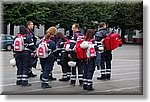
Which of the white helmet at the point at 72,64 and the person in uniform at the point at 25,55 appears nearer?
the person in uniform at the point at 25,55

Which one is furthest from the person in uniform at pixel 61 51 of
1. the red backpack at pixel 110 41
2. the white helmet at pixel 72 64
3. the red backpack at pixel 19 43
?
the red backpack at pixel 110 41

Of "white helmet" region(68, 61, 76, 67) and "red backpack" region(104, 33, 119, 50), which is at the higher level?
"red backpack" region(104, 33, 119, 50)

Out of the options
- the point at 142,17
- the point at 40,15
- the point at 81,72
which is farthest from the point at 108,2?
the point at 40,15

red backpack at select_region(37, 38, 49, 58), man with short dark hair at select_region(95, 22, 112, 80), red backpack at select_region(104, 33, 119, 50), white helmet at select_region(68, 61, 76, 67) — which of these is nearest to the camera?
red backpack at select_region(37, 38, 49, 58)

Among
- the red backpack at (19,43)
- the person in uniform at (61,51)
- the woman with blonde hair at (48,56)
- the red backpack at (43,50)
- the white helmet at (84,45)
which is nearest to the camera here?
the white helmet at (84,45)

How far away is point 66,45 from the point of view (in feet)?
28.1

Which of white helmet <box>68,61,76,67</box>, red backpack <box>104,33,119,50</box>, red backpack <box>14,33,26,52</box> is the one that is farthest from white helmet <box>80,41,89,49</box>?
red backpack <box>104,33,119,50</box>

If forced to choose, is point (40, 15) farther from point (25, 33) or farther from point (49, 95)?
point (49, 95)

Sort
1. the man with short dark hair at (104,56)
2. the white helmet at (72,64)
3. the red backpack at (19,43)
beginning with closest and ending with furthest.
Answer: the red backpack at (19,43) < the white helmet at (72,64) < the man with short dark hair at (104,56)

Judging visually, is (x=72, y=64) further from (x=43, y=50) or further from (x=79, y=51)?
(x=43, y=50)

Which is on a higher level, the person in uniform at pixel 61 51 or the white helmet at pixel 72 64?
the person in uniform at pixel 61 51

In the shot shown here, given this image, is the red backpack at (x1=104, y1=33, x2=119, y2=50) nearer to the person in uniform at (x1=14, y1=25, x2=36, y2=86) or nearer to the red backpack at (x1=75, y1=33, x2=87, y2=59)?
the red backpack at (x1=75, y1=33, x2=87, y2=59)

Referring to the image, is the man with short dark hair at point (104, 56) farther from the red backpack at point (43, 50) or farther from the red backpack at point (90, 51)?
the red backpack at point (43, 50)

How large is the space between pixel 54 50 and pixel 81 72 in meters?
0.87
